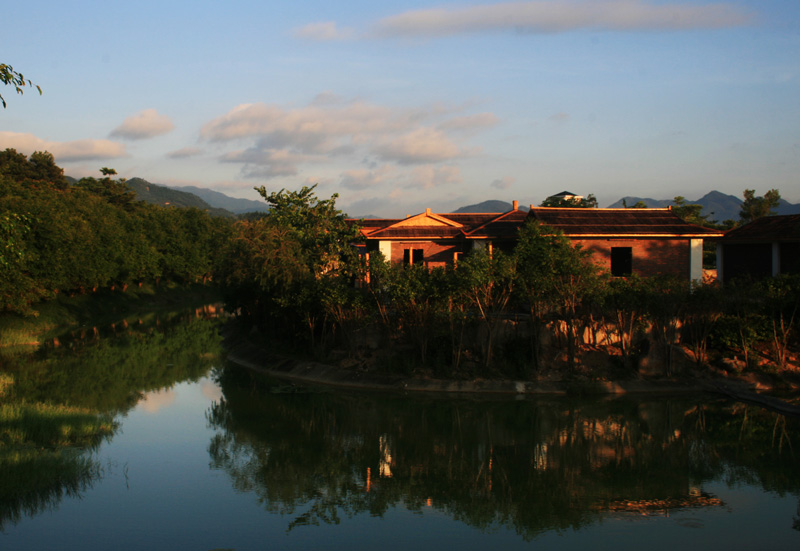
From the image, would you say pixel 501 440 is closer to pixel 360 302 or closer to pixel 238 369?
pixel 360 302

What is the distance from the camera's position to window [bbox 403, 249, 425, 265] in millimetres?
27016

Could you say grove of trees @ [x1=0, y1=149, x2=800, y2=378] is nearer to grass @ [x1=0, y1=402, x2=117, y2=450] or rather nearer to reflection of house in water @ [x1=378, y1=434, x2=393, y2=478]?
Answer: grass @ [x1=0, y1=402, x2=117, y2=450]

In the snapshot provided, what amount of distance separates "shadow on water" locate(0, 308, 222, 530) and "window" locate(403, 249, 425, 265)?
925cm

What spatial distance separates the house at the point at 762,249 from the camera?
23.6 meters

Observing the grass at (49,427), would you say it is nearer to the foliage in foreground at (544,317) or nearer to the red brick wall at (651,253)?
the foliage in foreground at (544,317)

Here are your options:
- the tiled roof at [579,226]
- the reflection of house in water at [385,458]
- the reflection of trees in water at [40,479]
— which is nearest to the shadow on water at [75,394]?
the reflection of trees in water at [40,479]

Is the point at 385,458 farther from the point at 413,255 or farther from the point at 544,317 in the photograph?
the point at 413,255

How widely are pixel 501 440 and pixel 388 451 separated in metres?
2.82

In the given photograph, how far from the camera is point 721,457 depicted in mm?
14266

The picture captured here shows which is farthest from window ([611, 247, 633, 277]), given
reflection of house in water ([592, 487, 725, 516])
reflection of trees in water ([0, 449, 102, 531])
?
reflection of trees in water ([0, 449, 102, 531])

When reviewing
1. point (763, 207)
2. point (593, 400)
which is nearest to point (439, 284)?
point (593, 400)

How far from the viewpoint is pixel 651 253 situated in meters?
24.2

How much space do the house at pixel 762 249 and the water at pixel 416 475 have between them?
26.3ft

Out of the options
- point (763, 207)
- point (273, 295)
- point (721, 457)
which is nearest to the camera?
point (721, 457)
